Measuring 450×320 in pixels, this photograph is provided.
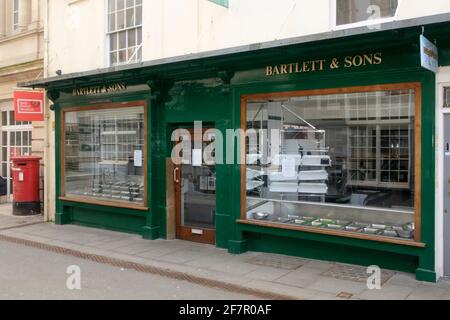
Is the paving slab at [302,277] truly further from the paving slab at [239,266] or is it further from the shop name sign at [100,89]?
the shop name sign at [100,89]

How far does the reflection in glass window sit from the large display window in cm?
1

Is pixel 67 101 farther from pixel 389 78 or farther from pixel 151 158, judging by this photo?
pixel 389 78

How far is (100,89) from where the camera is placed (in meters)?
10.3

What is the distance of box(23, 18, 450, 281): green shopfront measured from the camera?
21.6ft

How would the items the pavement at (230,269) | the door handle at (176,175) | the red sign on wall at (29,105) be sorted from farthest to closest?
1. the red sign on wall at (29,105)
2. the door handle at (176,175)
3. the pavement at (230,269)

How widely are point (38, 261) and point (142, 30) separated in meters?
Answer: 4.94

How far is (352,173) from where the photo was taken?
7543 mm

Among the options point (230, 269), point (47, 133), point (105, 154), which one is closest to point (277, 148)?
point (230, 269)

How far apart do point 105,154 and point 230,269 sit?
16.2 feet

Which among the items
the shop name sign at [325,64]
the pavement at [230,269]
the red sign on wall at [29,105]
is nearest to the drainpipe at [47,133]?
the red sign on wall at [29,105]

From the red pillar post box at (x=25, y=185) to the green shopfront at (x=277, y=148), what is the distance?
2.01m

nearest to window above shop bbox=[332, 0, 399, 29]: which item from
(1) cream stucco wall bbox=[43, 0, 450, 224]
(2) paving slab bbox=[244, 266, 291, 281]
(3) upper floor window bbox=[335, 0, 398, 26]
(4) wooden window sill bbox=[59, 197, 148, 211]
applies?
(3) upper floor window bbox=[335, 0, 398, 26]

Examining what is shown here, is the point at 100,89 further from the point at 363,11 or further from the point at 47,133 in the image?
the point at 363,11

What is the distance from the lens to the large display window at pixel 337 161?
6824 mm
